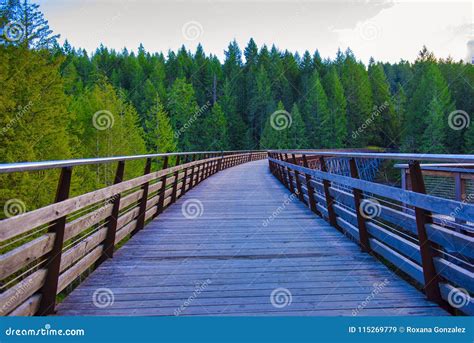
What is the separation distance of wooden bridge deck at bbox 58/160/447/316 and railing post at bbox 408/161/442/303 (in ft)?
0.40

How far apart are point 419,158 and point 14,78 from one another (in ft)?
67.8

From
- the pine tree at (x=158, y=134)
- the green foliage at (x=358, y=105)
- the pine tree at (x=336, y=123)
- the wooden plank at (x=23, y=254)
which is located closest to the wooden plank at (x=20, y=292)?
the wooden plank at (x=23, y=254)

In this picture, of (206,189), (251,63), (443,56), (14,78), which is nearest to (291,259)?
(206,189)

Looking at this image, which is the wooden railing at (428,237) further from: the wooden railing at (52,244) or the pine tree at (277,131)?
the pine tree at (277,131)

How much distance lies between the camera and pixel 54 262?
10.1ft

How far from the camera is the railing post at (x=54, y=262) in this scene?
3.00 meters

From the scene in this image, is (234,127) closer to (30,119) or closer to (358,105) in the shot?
(358,105)

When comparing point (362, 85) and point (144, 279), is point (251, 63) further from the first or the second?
point (144, 279)

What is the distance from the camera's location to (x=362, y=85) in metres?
70.4

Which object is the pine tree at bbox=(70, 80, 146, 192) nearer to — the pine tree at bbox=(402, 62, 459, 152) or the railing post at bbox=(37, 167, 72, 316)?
the railing post at bbox=(37, 167, 72, 316)

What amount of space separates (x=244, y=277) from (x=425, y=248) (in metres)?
1.79

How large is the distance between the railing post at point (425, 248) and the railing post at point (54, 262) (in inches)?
118

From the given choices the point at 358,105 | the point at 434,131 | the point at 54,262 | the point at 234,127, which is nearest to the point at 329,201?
the point at 54,262

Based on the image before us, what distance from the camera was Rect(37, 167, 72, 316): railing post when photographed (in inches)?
118
